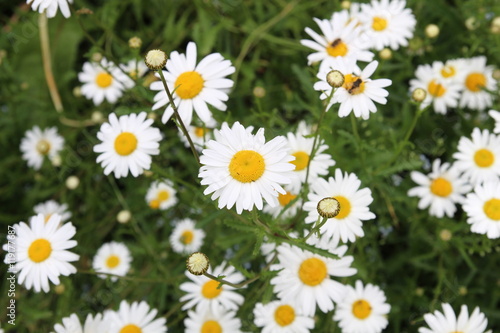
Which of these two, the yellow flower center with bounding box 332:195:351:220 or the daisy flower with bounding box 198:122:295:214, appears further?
the yellow flower center with bounding box 332:195:351:220

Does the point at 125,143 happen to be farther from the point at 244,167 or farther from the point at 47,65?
the point at 47,65

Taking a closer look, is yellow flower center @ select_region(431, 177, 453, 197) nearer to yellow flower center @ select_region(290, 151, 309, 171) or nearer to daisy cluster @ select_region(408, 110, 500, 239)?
daisy cluster @ select_region(408, 110, 500, 239)

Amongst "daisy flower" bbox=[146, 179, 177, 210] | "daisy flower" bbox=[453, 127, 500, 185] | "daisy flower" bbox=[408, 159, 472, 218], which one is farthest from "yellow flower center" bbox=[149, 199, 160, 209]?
"daisy flower" bbox=[453, 127, 500, 185]

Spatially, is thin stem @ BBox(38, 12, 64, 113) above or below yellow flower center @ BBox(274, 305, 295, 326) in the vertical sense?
above

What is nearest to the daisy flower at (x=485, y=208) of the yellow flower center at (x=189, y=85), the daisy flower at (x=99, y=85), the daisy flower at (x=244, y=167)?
the daisy flower at (x=244, y=167)

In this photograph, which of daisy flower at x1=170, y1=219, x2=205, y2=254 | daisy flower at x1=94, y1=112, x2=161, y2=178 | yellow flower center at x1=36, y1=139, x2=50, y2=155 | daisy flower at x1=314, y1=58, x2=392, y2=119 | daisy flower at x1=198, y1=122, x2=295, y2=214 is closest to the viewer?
daisy flower at x1=198, y1=122, x2=295, y2=214

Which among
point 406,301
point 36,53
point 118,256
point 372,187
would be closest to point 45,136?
point 36,53

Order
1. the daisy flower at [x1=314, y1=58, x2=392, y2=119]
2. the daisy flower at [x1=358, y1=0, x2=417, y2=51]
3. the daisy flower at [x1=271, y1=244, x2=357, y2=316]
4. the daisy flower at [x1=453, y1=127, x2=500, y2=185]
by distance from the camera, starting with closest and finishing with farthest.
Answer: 1. the daisy flower at [x1=314, y1=58, x2=392, y2=119]
2. the daisy flower at [x1=271, y1=244, x2=357, y2=316]
3. the daisy flower at [x1=453, y1=127, x2=500, y2=185]
4. the daisy flower at [x1=358, y1=0, x2=417, y2=51]
